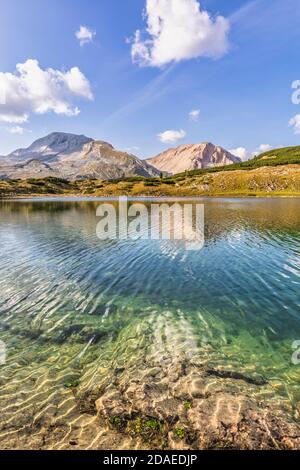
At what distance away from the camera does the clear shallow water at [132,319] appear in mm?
11375

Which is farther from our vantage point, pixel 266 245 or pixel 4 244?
pixel 4 244

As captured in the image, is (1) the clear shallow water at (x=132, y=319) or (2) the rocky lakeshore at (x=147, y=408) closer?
(2) the rocky lakeshore at (x=147, y=408)

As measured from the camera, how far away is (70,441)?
862cm

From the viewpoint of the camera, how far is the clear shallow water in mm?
11375

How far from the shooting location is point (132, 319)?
17.2 m

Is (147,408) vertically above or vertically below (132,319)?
below

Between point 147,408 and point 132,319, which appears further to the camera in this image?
point 132,319

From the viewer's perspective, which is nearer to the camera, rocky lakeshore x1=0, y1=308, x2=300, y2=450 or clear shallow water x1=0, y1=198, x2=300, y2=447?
rocky lakeshore x1=0, y1=308, x2=300, y2=450

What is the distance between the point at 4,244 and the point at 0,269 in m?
15.4
